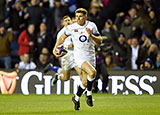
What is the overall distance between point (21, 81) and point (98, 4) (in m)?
4.39

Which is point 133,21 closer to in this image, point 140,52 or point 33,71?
point 140,52

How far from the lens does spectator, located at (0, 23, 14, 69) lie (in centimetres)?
2067

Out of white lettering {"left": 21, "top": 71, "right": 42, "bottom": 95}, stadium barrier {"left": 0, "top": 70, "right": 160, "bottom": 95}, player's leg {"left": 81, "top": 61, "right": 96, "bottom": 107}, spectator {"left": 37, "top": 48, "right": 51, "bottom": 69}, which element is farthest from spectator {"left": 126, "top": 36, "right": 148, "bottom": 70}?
player's leg {"left": 81, "top": 61, "right": 96, "bottom": 107}

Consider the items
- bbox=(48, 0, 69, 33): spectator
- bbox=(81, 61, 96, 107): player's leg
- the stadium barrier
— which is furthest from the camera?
bbox=(48, 0, 69, 33): spectator

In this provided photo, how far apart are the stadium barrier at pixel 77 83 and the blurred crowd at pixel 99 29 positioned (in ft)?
1.83

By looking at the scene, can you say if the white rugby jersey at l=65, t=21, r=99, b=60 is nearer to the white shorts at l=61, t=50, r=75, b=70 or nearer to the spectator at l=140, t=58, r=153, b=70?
the white shorts at l=61, t=50, r=75, b=70

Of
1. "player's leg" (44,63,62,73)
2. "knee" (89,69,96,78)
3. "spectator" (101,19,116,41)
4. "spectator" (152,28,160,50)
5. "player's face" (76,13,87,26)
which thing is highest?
"spectator" (101,19,116,41)

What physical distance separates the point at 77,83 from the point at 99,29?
263 cm

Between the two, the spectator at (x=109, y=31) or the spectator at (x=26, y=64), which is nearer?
the spectator at (x=109, y=31)

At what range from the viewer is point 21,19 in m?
21.6

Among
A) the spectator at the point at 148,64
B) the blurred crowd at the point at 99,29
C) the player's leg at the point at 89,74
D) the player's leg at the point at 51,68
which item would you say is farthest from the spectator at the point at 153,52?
the player's leg at the point at 89,74

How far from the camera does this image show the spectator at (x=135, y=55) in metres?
19.0

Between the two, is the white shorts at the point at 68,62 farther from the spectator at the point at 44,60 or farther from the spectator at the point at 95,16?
the spectator at the point at 95,16

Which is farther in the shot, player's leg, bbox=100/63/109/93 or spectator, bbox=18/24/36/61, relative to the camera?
spectator, bbox=18/24/36/61
